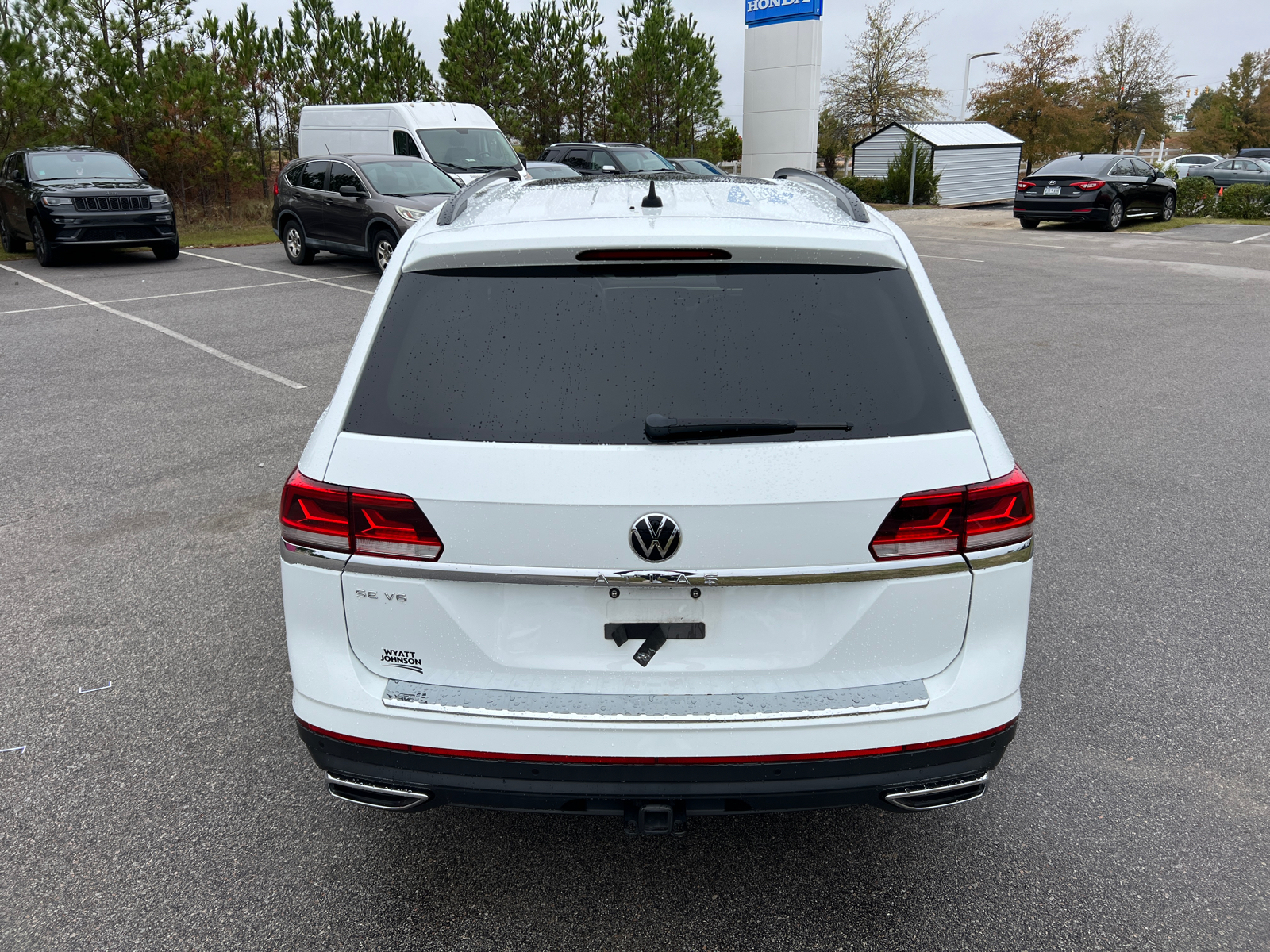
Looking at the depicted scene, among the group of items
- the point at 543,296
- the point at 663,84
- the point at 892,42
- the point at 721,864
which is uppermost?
the point at 892,42

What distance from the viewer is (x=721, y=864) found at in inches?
114

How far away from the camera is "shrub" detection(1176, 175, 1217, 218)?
26594 mm

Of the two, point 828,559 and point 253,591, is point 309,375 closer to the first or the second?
point 253,591

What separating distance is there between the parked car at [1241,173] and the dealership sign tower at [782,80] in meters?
13.1

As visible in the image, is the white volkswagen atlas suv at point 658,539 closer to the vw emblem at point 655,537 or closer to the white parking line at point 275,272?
the vw emblem at point 655,537

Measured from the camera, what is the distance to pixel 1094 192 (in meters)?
22.7

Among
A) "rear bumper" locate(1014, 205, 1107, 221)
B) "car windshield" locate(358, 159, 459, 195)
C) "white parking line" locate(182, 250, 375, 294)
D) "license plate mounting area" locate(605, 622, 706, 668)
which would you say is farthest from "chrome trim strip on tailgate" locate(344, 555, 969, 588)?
"rear bumper" locate(1014, 205, 1107, 221)

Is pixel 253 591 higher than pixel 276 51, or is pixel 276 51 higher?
pixel 276 51

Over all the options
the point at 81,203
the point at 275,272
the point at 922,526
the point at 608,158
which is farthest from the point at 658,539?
the point at 608,158

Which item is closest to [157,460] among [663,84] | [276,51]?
[276,51]

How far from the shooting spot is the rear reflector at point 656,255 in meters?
2.34

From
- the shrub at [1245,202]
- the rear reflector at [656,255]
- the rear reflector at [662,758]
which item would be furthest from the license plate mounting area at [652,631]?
the shrub at [1245,202]

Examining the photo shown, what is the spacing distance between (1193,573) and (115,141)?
2446 cm

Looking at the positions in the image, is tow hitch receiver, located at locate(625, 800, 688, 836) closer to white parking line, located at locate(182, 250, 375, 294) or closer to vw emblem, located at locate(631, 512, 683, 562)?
vw emblem, located at locate(631, 512, 683, 562)
